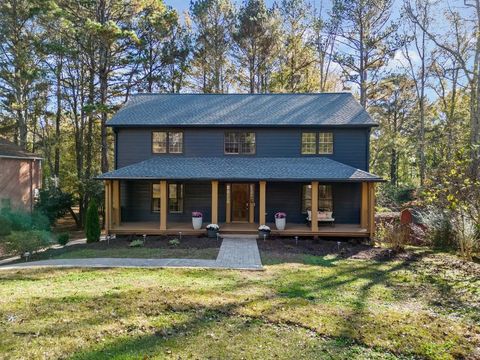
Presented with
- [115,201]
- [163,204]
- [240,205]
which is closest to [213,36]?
[240,205]

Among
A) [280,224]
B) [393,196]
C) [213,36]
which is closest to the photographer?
[280,224]

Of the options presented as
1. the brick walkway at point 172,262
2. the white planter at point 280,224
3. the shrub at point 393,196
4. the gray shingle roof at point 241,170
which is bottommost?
the brick walkway at point 172,262

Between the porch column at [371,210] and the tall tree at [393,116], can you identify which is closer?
the porch column at [371,210]

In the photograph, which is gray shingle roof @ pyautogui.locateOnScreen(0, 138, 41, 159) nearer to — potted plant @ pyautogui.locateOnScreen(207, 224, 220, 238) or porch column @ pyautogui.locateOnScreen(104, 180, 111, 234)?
porch column @ pyautogui.locateOnScreen(104, 180, 111, 234)

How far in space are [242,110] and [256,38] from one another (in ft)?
40.9

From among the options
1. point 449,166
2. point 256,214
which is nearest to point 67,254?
point 256,214

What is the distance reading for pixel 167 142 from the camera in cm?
1627

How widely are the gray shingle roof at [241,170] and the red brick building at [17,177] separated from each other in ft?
30.5

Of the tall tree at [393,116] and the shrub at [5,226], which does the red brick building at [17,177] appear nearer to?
the shrub at [5,226]

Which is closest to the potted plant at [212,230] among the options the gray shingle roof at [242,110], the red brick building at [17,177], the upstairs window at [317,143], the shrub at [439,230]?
the gray shingle roof at [242,110]

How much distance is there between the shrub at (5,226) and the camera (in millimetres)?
16844

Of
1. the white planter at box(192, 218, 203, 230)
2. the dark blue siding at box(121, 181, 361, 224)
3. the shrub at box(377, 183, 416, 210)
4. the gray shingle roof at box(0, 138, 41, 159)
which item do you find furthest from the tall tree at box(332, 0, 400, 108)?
the gray shingle roof at box(0, 138, 41, 159)

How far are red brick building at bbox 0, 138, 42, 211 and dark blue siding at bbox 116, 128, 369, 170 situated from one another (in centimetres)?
832

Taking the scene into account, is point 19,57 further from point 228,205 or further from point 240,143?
point 228,205
